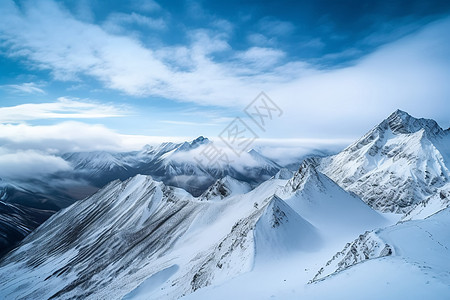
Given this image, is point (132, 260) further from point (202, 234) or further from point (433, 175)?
point (433, 175)

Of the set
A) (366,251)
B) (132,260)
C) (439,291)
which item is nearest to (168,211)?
(132,260)

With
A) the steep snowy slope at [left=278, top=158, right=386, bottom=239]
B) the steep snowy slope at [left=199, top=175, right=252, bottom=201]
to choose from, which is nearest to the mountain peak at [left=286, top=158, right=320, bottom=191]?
the steep snowy slope at [left=278, top=158, right=386, bottom=239]

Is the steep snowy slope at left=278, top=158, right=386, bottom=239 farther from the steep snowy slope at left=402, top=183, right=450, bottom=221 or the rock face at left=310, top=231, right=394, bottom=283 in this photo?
the rock face at left=310, top=231, right=394, bottom=283

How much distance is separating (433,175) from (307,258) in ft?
727

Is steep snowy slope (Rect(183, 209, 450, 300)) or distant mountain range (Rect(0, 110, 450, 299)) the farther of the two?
distant mountain range (Rect(0, 110, 450, 299))

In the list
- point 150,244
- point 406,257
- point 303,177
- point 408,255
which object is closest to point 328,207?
point 303,177

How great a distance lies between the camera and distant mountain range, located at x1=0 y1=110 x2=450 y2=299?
21047 mm

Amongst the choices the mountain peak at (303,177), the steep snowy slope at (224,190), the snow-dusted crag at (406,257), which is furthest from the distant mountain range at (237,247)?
the steep snowy slope at (224,190)

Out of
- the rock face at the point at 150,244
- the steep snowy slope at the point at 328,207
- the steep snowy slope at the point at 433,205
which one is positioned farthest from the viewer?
the steep snowy slope at the point at 328,207

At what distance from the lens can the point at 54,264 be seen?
116 metres

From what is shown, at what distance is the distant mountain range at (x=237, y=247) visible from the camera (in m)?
21.0

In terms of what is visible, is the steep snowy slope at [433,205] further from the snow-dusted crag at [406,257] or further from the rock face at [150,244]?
the rock face at [150,244]

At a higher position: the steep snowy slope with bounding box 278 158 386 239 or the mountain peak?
→ the mountain peak

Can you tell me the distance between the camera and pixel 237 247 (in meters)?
46.6
